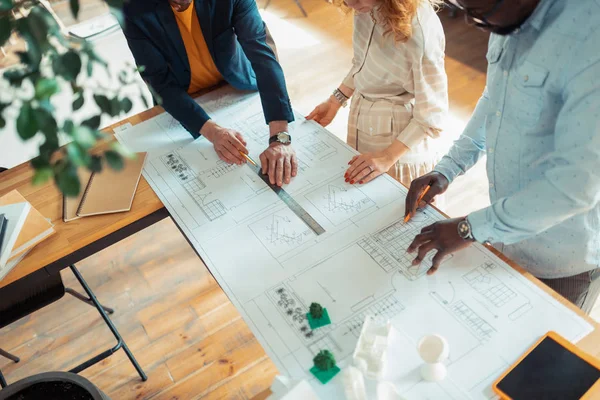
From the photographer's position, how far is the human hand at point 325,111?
1787 millimetres

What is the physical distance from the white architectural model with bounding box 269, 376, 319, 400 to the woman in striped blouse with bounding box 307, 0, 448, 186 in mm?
623

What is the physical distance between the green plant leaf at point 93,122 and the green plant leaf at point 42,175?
0.23 feet

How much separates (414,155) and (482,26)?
780 millimetres

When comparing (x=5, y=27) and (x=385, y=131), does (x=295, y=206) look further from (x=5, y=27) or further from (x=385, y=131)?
(x=5, y=27)

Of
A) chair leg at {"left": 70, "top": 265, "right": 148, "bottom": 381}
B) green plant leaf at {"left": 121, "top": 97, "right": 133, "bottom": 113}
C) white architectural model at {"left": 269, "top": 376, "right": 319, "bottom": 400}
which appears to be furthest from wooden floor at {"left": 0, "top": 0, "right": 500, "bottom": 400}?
green plant leaf at {"left": 121, "top": 97, "right": 133, "bottom": 113}

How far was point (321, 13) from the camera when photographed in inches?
170

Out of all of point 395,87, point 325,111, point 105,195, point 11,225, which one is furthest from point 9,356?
point 395,87

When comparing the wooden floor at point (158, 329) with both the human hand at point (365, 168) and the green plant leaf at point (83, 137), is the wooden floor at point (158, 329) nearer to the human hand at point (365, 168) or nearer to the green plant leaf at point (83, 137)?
the human hand at point (365, 168)

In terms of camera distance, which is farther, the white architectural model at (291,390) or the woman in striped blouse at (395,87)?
the woman in striped blouse at (395,87)

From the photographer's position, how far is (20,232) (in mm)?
1418

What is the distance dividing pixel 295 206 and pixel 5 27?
35.1 inches

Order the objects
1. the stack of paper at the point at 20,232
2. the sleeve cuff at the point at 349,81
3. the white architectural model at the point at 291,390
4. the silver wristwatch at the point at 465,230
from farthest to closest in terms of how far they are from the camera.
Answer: the sleeve cuff at the point at 349,81 < the stack of paper at the point at 20,232 < the silver wristwatch at the point at 465,230 < the white architectural model at the point at 291,390

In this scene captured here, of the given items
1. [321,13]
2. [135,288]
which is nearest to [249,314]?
[135,288]

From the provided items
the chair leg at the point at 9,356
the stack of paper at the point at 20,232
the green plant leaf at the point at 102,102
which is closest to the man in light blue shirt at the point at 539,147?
the green plant leaf at the point at 102,102
